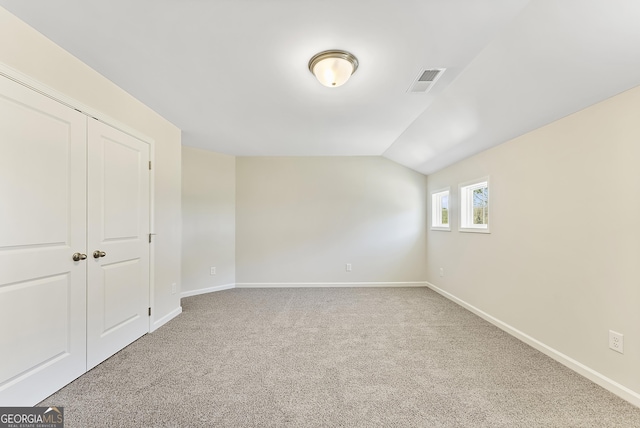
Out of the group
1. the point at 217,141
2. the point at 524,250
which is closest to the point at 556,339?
the point at 524,250

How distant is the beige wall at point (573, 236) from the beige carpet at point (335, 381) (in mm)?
281

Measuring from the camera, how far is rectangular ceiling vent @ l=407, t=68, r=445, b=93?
6.75 feet

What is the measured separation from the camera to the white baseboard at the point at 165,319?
278 cm

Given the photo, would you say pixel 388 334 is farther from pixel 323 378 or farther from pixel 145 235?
pixel 145 235

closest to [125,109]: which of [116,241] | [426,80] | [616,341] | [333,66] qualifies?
[116,241]

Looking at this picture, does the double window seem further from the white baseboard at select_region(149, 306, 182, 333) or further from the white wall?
the white baseboard at select_region(149, 306, 182, 333)

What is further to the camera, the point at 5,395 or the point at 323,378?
the point at 323,378

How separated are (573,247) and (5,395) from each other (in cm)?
383

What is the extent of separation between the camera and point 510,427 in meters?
1.45

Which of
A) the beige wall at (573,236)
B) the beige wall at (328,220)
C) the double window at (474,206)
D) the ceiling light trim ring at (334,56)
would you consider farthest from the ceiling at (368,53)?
the beige wall at (328,220)

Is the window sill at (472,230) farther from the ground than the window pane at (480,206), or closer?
closer

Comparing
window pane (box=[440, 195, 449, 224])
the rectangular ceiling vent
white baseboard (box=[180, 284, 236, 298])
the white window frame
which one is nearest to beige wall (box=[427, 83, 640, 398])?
the white window frame

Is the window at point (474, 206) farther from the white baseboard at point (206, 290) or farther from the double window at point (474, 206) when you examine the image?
the white baseboard at point (206, 290)

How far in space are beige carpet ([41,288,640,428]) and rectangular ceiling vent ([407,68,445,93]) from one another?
2.30 meters
